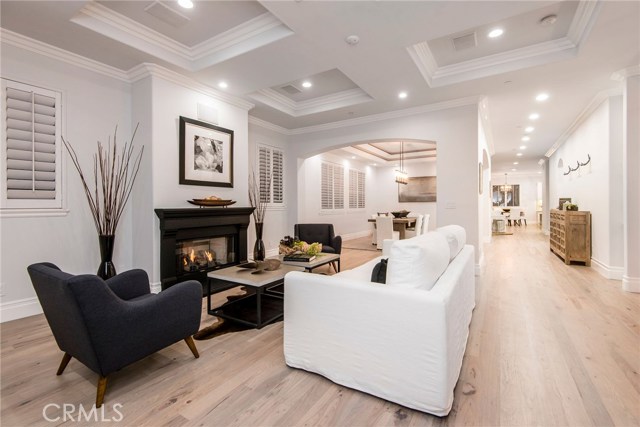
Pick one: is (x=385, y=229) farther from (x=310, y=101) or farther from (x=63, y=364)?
(x=63, y=364)

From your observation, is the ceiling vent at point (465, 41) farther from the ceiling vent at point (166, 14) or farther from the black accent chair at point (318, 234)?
the black accent chair at point (318, 234)

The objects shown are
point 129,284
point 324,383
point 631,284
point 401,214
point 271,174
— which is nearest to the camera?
point 324,383

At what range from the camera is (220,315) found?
120 inches

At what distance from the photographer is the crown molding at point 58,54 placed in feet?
9.91

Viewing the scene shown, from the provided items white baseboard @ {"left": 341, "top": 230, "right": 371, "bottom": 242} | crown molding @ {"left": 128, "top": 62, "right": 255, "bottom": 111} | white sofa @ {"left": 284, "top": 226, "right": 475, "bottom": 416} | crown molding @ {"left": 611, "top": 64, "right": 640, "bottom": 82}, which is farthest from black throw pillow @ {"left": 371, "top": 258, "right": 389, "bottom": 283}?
white baseboard @ {"left": 341, "top": 230, "right": 371, "bottom": 242}

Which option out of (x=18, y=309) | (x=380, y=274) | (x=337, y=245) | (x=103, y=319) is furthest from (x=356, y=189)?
(x=103, y=319)

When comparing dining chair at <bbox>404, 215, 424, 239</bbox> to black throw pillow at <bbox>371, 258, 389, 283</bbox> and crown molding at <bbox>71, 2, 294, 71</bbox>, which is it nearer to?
black throw pillow at <bbox>371, 258, 389, 283</bbox>

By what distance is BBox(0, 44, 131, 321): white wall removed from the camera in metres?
3.03

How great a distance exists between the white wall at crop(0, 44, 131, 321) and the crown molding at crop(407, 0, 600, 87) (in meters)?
3.83

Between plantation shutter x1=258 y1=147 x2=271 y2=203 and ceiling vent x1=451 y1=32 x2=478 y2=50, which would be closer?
ceiling vent x1=451 y1=32 x2=478 y2=50

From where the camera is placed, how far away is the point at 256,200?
19.3 ft

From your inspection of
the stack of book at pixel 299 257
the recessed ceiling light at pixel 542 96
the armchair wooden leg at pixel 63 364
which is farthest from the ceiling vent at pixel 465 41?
the armchair wooden leg at pixel 63 364

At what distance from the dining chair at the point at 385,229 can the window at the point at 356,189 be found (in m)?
2.35

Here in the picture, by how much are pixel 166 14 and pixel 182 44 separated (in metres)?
0.64
